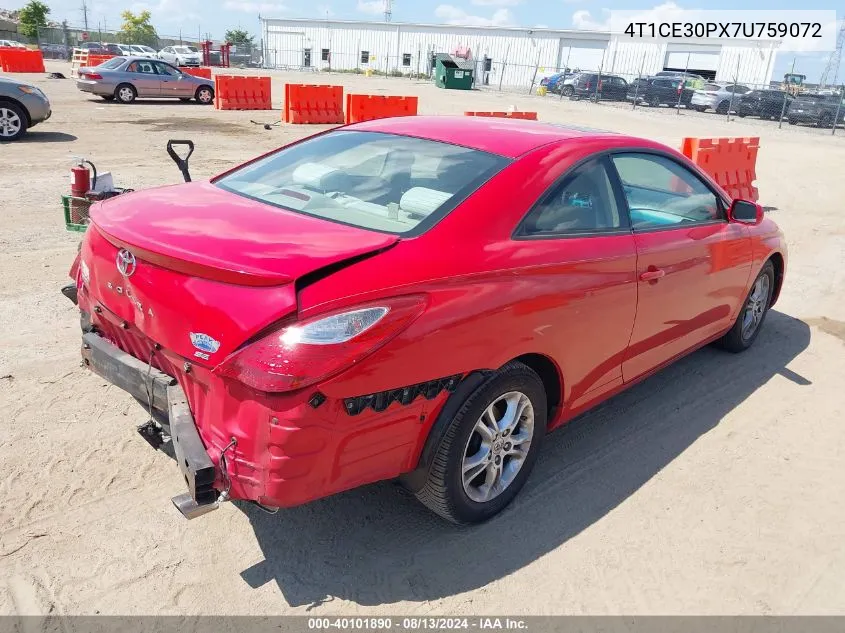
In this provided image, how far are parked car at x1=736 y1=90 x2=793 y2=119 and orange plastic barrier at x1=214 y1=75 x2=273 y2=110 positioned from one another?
2275cm

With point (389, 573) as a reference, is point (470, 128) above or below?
above

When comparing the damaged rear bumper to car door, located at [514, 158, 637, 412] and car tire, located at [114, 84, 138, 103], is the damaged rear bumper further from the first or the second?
car tire, located at [114, 84, 138, 103]

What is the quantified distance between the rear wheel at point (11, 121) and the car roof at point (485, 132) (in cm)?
1158

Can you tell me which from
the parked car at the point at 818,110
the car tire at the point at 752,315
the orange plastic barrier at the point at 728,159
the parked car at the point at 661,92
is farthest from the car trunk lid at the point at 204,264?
the parked car at the point at 661,92

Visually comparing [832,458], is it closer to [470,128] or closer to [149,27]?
[470,128]

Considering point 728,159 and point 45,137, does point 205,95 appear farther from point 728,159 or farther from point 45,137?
point 728,159

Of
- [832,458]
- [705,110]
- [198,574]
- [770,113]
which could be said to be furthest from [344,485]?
[705,110]

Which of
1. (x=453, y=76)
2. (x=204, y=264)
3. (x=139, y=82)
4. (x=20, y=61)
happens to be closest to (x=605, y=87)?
(x=453, y=76)

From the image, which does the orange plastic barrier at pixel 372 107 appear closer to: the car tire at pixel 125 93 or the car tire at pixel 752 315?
the car tire at pixel 125 93

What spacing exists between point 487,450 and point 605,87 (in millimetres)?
38072

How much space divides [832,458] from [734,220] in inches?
62.4

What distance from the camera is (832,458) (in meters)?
3.88

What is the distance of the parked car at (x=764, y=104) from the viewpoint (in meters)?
31.3

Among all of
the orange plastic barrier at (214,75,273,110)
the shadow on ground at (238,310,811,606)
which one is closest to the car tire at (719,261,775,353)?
the shadow on ground at (238,310,811,606)
